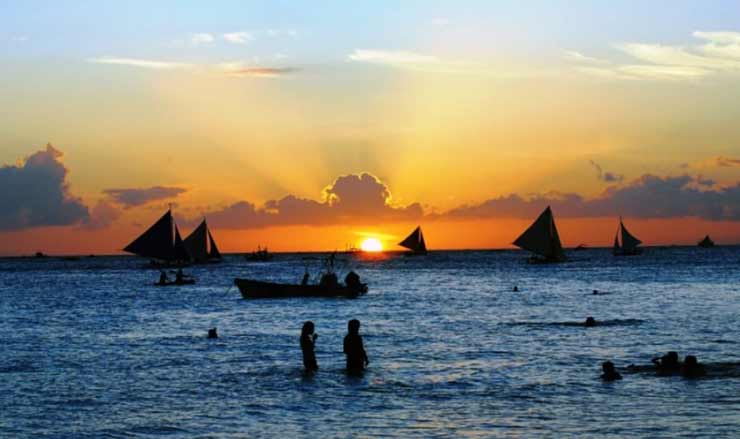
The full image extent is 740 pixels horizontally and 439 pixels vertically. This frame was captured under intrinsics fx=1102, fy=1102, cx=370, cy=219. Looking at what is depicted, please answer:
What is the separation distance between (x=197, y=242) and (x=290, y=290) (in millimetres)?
83645

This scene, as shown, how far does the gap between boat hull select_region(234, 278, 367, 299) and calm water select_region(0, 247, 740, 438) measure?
11630mm

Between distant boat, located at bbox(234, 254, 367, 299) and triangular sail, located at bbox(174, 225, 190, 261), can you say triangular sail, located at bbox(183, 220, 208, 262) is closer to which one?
triangular sail, located at bbox(174, 225, 190, 261)

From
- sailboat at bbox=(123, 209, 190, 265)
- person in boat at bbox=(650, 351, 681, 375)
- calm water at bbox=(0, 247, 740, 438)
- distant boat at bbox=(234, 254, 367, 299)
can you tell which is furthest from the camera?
sailboat at bbox=(123, 209, 190, 265)

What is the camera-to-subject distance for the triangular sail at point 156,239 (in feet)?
401

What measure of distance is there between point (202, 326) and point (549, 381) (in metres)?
30.7

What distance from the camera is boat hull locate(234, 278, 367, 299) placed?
3263 inches

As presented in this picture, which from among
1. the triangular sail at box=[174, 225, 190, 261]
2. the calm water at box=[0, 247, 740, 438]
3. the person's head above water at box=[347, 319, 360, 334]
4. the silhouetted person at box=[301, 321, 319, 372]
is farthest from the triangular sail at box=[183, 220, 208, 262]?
the person's head above water at box=[347, 319, 360, 334]

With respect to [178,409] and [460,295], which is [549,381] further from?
[460,295]

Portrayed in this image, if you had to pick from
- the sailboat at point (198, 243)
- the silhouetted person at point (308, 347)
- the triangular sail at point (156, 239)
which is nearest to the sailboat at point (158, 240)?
the triangular sail at point (156, 239)

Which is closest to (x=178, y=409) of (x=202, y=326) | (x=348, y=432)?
(x=348, y=432)

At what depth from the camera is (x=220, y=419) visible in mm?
26969

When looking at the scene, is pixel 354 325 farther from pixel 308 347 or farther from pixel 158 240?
pixel 158 240

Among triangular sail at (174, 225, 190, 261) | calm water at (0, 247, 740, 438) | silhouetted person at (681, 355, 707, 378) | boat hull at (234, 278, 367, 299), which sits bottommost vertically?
calm water at (0, 247, 740, 438)

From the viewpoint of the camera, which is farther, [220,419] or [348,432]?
[220,419]
